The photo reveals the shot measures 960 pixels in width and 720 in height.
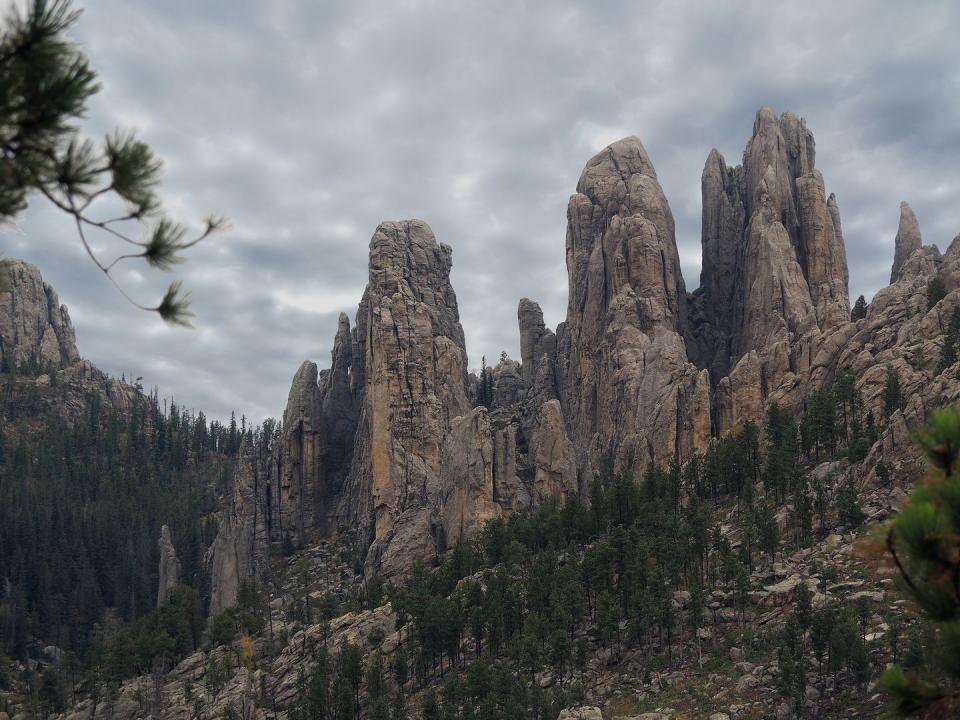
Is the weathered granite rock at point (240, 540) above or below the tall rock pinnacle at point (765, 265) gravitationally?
below

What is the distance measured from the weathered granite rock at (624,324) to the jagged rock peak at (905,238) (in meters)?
34.2

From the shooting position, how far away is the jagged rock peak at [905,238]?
13175 cm

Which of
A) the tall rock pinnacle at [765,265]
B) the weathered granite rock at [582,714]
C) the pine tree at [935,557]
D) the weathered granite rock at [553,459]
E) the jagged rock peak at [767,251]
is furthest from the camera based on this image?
the jagged rock peak at [767,251]

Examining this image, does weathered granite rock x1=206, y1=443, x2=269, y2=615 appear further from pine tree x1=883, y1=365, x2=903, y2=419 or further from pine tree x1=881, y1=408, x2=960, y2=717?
pine tree x1=881, y1=408, x2=960, y2=717

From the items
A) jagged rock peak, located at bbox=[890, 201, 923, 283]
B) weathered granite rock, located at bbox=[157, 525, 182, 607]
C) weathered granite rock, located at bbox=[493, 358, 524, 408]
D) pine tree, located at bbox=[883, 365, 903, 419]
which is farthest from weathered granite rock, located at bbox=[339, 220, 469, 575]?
jagged rock peak, located at bbox=[890, 201, 923, 283]

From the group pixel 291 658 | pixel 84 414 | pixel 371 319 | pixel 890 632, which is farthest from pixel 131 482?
pixel 890 632

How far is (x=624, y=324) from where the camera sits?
4756 inches

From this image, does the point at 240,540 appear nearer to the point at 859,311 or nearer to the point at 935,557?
the point at 859,311

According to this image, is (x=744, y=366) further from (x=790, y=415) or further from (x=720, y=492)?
(x=720, y=492)

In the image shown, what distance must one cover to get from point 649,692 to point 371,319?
8203 cm

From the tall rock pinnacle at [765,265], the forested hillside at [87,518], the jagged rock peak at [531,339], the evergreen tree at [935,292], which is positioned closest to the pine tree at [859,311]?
the tall rock pinnacle at [765,265]

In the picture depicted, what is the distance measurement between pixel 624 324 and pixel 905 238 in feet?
163

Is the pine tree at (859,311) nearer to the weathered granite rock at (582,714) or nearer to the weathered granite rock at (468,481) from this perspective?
the weathered granite rock at (468,481)

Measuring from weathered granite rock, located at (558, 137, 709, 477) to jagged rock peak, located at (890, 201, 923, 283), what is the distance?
34.2 m
